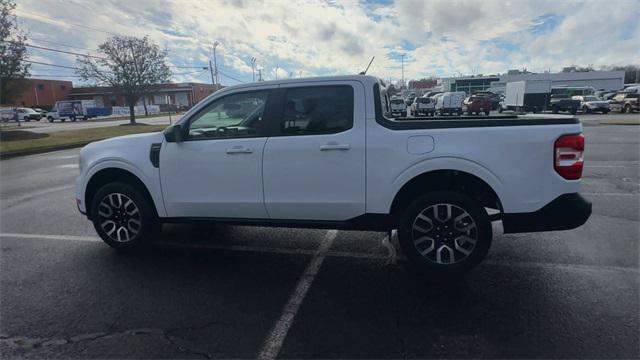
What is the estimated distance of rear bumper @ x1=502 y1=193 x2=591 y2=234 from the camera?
3.62m

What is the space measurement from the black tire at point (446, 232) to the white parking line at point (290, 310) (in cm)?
101

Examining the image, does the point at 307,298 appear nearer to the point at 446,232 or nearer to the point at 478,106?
the point at 446,232

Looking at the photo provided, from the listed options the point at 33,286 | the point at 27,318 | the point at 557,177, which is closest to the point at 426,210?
the point at 557,177

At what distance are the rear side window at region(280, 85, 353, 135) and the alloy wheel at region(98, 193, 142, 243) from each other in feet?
6.91

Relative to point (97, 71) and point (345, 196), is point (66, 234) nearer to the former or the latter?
point (345, 196)

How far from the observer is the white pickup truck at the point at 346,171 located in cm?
363

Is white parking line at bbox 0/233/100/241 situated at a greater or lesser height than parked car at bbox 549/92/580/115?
lesser

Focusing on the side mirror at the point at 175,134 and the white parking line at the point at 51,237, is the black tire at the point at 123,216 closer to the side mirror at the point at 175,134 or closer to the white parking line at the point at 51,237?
the white parking line at the point at 51,237

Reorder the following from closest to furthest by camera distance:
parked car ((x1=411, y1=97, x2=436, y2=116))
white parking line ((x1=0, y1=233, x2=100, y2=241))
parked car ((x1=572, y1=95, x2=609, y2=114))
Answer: white parking line ((x1=0, y1=233, x2=100, y2=241)) < parked car ((x1=572, y1=95, x2=609, y2=114)) < parked car ((x1=411, y1=97, x2=436, y2=116))

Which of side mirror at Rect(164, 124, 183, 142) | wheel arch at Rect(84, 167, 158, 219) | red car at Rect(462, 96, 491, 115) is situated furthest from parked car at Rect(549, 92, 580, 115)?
wheel arch at Rect(84, 167, 158, 219)

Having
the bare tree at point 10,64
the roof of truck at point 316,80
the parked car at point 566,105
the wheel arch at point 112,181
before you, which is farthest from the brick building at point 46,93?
→ the roof of truck at point 316,80

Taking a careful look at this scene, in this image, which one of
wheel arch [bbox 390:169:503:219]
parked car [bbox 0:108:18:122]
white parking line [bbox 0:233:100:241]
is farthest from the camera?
parked car [bbox 0:108:18:122]

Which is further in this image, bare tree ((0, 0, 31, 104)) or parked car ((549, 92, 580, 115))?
parked car ((549, 92, 580, 115))

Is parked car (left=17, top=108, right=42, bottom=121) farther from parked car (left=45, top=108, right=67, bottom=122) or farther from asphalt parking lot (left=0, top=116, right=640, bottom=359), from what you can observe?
asphalt parking lot (left=0, top=116, right=640, bottom=359)
